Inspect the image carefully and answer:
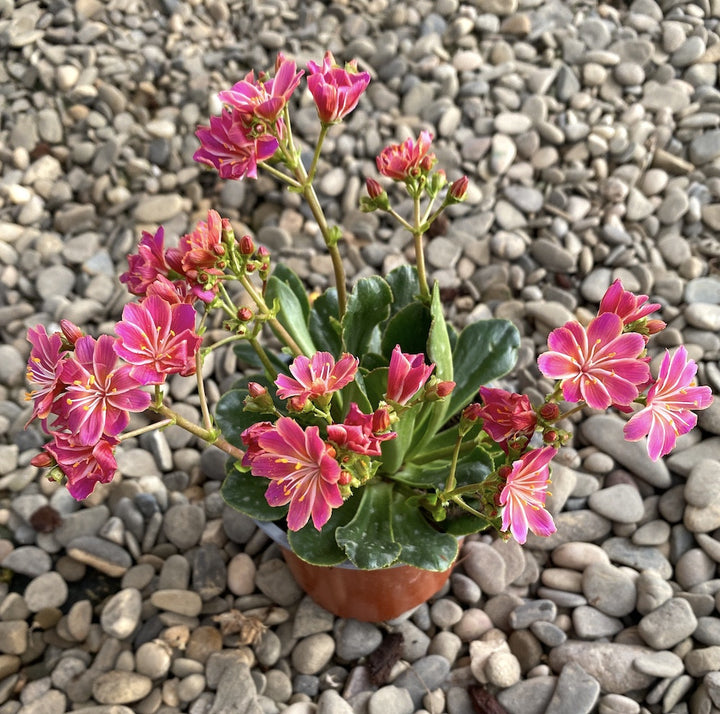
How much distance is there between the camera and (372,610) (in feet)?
4.70

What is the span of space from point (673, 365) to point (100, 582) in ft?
4.33

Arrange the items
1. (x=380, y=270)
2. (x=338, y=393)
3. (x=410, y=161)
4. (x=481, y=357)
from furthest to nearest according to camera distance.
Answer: (x=380, y=270) → (x=481, y=357) → (x=338, y=393) → (x=410, y=161)

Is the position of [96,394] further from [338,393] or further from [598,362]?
[598,362]

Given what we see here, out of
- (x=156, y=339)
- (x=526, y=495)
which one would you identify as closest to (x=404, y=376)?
(x=526, y=495)

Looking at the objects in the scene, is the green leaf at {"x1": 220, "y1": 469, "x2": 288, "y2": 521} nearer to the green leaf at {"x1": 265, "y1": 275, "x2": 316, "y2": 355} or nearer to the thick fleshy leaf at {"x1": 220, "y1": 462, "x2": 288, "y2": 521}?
the thick fleshy leaf at {"x1": 220, "y1": 462, "x2": 288, "y2": 521}

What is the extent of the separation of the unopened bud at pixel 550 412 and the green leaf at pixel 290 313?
52 cm

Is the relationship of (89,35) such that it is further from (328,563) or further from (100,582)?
(328,563)

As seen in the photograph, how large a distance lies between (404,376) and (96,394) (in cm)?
39

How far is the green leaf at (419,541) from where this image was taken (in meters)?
1.11

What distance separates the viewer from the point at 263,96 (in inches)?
40.8

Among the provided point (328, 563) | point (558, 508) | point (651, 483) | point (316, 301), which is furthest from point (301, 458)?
point (651, 483)

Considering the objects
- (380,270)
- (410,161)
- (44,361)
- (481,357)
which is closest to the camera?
(44,361)

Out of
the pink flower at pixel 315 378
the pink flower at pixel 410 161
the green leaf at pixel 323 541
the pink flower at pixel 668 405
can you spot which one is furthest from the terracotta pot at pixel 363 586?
the pink flower at pixel 410 161

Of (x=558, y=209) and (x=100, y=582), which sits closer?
(x=100, y=582)
